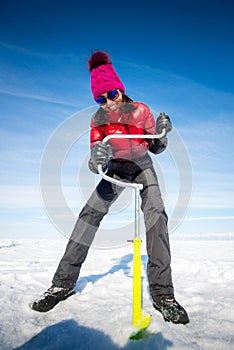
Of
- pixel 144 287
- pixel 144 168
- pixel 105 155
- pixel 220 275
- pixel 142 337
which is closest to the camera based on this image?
pixel 142 337

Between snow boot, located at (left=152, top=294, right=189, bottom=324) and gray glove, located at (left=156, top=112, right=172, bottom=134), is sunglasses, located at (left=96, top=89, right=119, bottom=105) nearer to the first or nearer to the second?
gray glove, located at (left=156, top=112, right=172, bottom=134)

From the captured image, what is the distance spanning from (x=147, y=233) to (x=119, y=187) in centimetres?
70

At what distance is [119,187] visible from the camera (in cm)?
339

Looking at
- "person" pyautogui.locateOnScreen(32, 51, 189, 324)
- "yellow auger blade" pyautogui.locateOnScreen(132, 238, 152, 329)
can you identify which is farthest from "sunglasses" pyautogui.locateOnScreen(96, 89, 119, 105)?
"yellow auger blade" pyautogui.locateOnScreen(132, 238, 152, 329)

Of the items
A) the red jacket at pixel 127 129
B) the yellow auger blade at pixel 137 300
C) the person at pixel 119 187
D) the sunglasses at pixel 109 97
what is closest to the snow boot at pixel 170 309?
the person at pixel 119 187

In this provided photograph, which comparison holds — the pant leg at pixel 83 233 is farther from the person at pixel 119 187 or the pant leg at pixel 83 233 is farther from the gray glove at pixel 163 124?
the gray glove at pixel 163 124

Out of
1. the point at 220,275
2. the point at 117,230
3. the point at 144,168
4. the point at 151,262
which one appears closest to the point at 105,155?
the point at 144,168

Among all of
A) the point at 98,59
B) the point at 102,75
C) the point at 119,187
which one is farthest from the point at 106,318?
the point at 98,59

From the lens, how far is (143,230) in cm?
307

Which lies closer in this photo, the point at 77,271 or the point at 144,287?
the point at 77,271

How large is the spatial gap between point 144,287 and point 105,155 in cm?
229

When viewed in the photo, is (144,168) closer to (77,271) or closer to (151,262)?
(151,262)

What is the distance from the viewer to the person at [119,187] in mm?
2877

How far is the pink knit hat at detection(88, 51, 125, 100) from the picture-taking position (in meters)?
3.37
